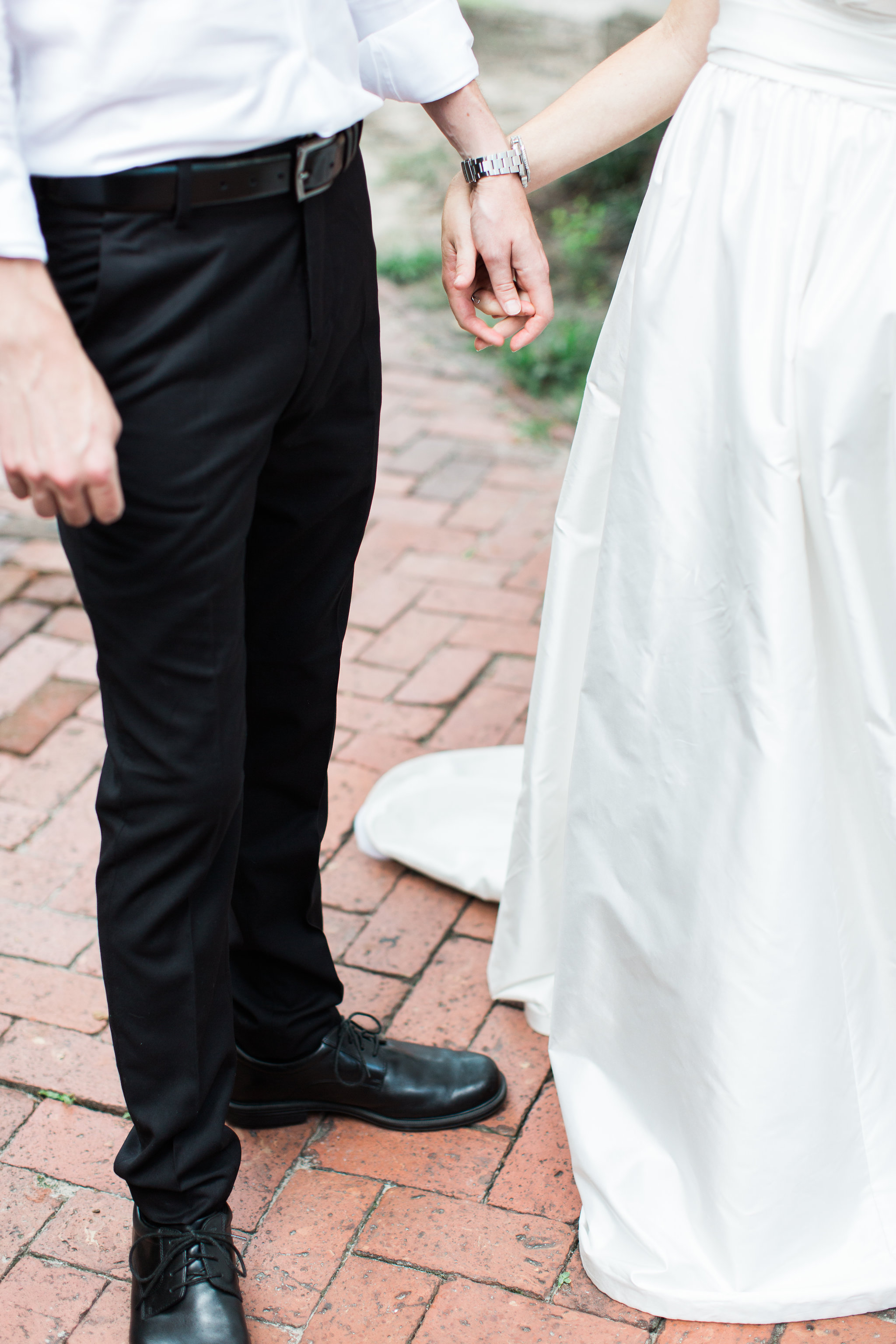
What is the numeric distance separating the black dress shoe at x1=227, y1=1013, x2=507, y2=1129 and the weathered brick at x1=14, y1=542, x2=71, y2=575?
161cm

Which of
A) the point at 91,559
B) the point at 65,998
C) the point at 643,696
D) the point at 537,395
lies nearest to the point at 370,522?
the point at 537,395

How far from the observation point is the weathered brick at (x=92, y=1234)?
5.23 feet

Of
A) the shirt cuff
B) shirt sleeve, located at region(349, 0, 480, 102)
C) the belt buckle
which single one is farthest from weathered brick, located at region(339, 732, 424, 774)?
the shirt cuff

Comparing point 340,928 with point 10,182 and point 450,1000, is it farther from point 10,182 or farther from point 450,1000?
point 10,182

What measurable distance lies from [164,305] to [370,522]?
2.16m

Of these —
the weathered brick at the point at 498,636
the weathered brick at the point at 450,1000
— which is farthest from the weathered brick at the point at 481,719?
the weathered brick at the point at 450,1000

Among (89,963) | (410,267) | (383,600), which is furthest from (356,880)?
(410,267)

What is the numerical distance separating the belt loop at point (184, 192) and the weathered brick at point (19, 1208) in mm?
1203

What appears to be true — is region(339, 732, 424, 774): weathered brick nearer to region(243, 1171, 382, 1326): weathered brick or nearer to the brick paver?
the brick paver

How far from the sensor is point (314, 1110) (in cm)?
179

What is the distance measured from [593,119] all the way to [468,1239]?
53.8 inches

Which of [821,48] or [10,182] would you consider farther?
[821,48]

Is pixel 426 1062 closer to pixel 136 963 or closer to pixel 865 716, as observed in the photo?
pixel 136 963

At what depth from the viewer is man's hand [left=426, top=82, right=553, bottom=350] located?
5.06 feet
